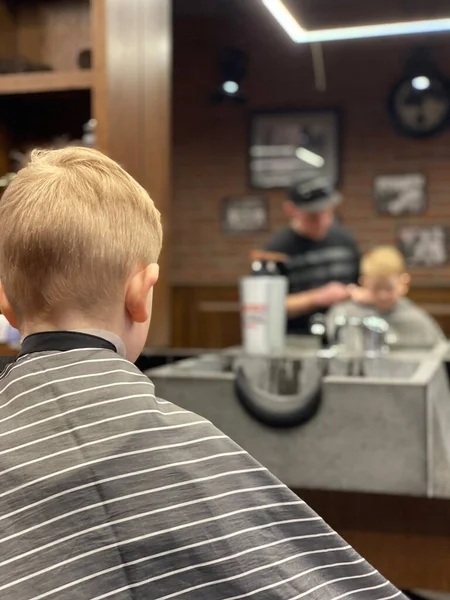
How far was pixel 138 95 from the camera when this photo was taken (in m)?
1.91

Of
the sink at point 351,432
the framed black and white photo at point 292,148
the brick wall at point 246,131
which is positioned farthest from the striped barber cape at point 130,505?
the framed black and white photo at point 292,148

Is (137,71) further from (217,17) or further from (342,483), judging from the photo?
(217,17)

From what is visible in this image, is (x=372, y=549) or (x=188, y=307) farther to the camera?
(x=188, y=307)

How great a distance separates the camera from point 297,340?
2.43 meters

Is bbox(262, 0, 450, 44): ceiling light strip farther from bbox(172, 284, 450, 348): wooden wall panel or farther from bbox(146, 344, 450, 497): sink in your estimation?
bbox(172, 284, 450, 348): wooden wall panel

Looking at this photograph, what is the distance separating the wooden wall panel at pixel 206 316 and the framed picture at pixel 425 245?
126cm

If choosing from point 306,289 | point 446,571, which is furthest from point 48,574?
point 306,289

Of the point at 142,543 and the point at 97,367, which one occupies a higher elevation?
the point at 97,367

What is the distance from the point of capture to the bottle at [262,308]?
210cm

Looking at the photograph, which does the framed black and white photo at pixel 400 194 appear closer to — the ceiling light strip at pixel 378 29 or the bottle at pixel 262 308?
the ceiling light strip at pixel 378 29

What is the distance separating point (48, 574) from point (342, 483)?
90 cm

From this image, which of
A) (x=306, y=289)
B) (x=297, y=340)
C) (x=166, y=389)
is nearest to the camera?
(x=166, y=389)

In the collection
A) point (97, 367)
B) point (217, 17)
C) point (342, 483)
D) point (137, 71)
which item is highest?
point (217, 17)

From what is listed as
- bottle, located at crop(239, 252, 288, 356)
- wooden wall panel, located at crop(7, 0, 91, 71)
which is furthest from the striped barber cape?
wooden wall panel, located at crop(7, 0, 91, 71)
